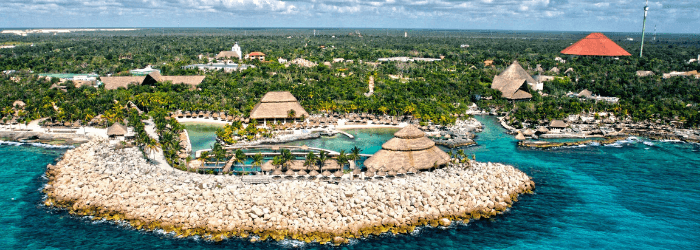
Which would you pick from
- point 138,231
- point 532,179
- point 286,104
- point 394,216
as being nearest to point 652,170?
point 532,179

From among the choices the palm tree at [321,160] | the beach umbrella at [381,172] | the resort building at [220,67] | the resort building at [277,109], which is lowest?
the beach umbrella at [381,172]

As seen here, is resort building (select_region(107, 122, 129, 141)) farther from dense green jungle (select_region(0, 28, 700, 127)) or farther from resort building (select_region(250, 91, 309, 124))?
resort building (select_region(250, 91, 309, 124))

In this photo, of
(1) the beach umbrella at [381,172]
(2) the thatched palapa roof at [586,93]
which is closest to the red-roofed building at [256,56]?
(2) the thatched palapa roof at [586,93]

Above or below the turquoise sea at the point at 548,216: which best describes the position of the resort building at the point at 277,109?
above

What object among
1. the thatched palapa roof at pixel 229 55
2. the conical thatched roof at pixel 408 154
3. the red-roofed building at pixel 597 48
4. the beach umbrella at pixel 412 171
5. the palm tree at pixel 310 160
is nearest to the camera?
the beach umbrella at pixel 412 171

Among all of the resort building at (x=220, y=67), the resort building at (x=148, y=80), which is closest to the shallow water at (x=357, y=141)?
the resort building at (x=148, y=80)

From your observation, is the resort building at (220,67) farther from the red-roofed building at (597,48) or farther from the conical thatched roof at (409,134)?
the red-roofed building at (597,48)

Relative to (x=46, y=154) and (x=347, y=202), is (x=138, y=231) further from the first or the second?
(x=46, y=154)

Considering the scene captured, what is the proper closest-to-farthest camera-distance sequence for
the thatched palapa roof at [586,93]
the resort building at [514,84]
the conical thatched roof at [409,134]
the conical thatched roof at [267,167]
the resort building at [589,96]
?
the conical thatched roof at [267,167]
the conical thatched roof at [409,134]
the resort building at [514,84]
the resort building at [589,96]
the thatched palapa roof at [586,93]

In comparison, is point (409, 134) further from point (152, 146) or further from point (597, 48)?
point (597, 48)

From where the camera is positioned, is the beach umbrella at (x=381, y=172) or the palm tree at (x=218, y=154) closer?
the beach umbrella at (x=381, y=172)
